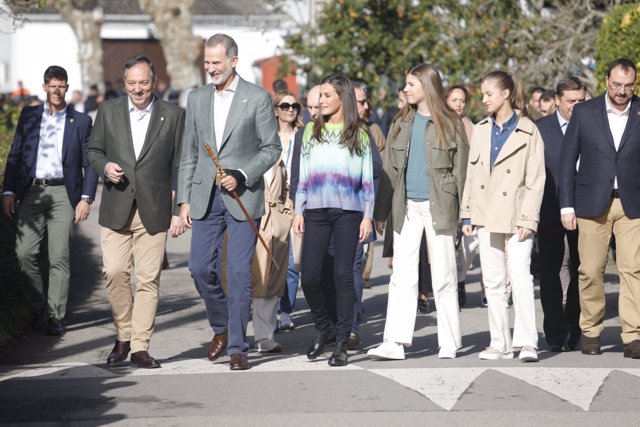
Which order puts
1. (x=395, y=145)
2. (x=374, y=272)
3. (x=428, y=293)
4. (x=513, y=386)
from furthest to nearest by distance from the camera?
(x=374, y=272)
(x=428, y=293)
(x=395, y=145)
(x=513, y=386)

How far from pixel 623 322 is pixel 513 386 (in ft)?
4.92

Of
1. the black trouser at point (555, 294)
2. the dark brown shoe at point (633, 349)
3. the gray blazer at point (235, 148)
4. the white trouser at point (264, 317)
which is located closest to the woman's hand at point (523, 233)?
the black trouser at point (555, 294)

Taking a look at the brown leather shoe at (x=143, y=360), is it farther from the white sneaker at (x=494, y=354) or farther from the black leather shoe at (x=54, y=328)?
the white sneaker at (x=494, y=354)

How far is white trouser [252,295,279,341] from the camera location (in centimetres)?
1003

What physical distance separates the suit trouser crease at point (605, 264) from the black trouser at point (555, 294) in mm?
190

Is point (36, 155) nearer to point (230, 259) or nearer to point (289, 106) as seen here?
point (289, 106)

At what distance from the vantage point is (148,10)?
45.8 metres

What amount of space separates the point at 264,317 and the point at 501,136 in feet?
6.99

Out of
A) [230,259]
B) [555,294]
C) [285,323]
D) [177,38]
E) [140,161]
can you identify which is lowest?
[285,323]

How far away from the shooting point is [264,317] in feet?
33.1

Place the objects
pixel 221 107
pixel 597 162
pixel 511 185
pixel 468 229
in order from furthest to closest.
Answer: pixel 597 162 < pixel 468 229 < pixel 511 185 < pixel 221 107

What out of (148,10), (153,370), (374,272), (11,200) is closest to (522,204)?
(153,370)

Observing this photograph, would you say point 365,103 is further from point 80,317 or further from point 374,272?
point 374,272

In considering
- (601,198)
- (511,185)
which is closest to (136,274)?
(511,185)
